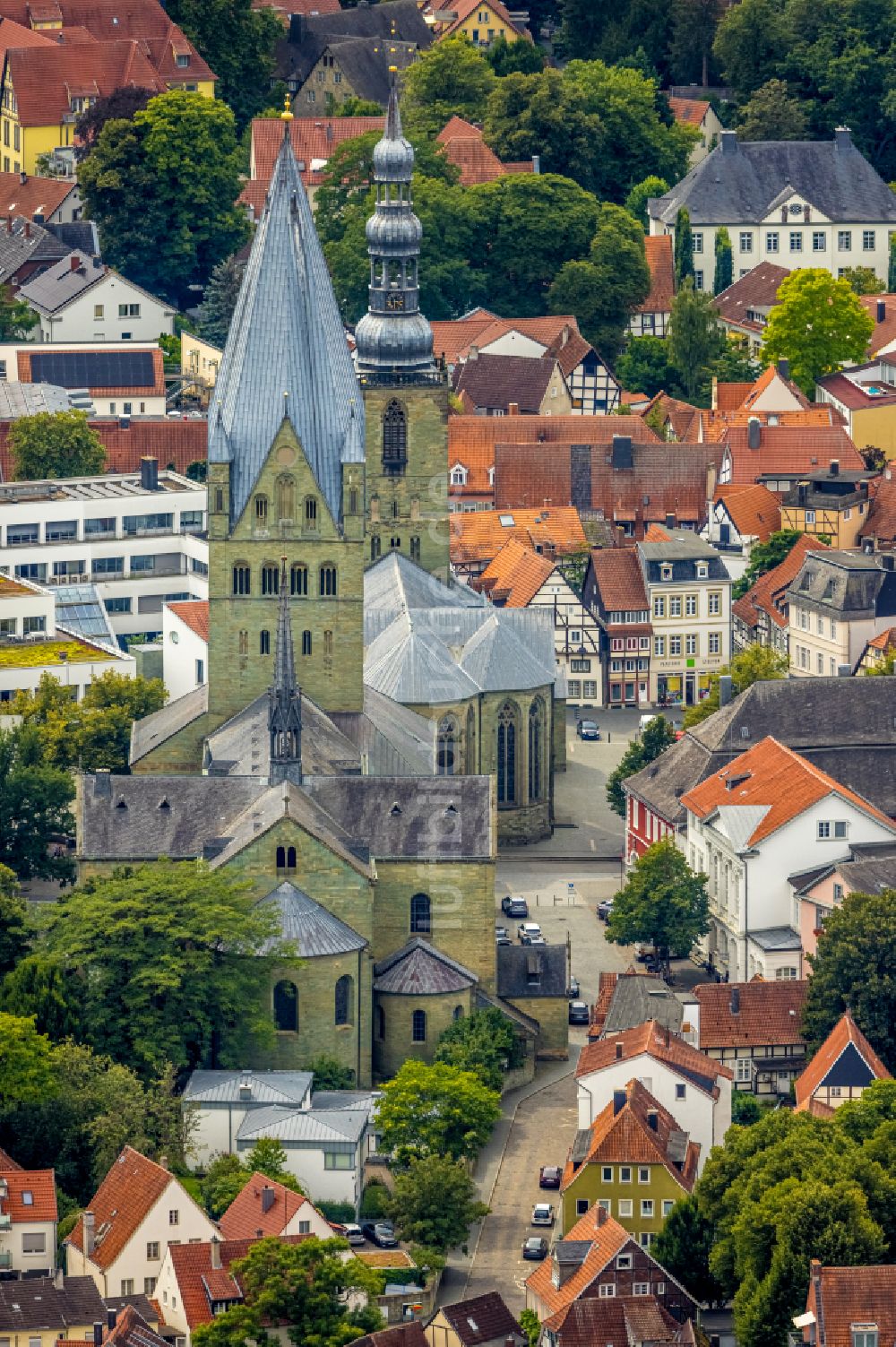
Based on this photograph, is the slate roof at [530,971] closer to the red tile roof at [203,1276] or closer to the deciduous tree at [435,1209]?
the deciduous tree at [435,1209]

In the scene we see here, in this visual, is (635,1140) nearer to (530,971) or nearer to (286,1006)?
(286,1006)

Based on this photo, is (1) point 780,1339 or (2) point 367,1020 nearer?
(1) point 780,1339

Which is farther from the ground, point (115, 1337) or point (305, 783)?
point (305, 783)

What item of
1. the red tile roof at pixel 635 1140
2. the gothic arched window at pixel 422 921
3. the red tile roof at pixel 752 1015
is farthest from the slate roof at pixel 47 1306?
the red tile roof at pixel 752 1015

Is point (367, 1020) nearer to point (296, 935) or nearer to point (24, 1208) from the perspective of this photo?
point (296, 935)

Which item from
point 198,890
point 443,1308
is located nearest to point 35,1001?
point 198,890

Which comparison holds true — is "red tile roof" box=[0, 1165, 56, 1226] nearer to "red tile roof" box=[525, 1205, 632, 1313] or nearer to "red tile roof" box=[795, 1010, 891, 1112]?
"red tile roof" box=[525, 1205, 632, 1313]

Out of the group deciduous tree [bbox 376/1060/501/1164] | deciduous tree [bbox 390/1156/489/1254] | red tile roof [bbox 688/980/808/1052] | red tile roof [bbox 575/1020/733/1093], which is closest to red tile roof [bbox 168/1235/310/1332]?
deciduous tree [bbox 390/1156/489/1254]
